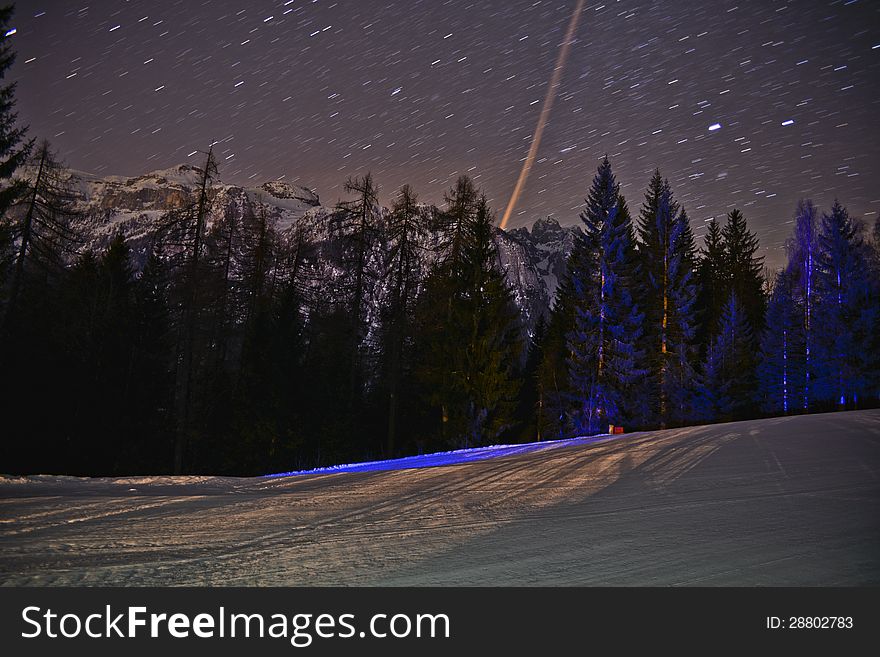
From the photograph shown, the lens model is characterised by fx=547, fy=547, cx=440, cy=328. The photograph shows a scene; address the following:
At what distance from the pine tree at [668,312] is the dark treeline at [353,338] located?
0.15 meters

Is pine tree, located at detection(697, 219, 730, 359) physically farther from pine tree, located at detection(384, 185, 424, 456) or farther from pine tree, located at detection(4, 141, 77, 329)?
pine tree, located at detection(4, 141, 77, 329)

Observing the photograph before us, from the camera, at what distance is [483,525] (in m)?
5.56

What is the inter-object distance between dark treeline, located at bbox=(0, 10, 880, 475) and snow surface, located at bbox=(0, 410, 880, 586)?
16.9 m

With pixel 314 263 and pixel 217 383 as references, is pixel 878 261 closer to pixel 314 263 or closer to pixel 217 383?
pixel 314 263

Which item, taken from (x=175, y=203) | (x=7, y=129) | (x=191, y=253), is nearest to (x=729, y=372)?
(x=191, y=253)

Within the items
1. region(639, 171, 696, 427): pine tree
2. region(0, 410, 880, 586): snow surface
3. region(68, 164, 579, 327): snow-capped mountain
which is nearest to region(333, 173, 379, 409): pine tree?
region(639, 171, 696, 427): pine tree

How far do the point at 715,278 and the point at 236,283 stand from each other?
133 feet

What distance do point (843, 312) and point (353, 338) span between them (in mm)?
29580

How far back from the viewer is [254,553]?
461cm

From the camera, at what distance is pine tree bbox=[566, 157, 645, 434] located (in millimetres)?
29109

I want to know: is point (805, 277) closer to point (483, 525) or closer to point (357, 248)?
point (357, 248)

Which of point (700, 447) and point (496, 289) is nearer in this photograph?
point (700, 447)

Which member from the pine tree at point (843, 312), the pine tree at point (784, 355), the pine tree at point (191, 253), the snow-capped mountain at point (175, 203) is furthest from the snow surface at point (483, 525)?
the snow-capped mountain at point (175, 203)
